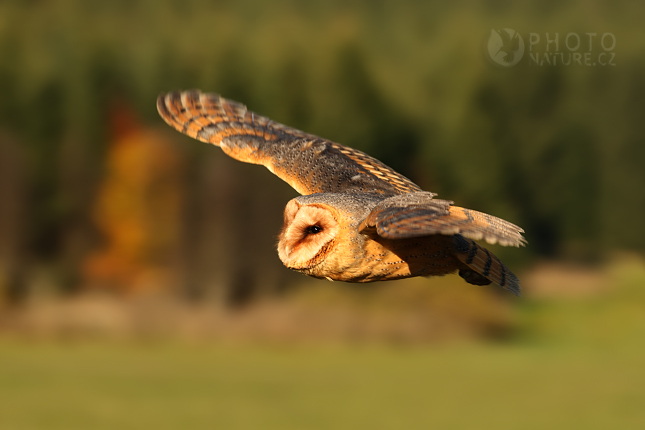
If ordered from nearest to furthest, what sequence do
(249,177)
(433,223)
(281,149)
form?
(433,223)
(281,149)
(249,177)

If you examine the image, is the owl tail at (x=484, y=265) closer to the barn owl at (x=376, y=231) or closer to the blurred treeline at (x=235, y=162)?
the barn owl at (x=376, y=231)

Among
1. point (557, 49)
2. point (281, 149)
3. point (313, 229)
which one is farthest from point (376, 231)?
point (557, 49)

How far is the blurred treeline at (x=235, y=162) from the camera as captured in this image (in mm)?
28812

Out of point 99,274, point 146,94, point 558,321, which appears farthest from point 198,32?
point 558,321

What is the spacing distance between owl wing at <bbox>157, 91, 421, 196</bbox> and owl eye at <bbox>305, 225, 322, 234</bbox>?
0.90m

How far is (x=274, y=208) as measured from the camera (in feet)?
82.5

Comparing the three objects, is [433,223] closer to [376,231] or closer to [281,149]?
[376,231]

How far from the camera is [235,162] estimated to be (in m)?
27.4

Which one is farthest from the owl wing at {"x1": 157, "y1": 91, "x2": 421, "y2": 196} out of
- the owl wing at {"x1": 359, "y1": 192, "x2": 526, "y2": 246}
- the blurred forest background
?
the blurred forest background

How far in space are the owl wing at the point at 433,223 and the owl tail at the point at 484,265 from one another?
304 millimetres

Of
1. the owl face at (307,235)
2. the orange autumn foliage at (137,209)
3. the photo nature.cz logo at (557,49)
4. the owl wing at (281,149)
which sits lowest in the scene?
the owl face at (307,235)

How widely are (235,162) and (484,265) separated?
23.4 metres

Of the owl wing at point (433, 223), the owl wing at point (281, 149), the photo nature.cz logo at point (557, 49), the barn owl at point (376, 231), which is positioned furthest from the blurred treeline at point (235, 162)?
the owl wing at point (433, 223)

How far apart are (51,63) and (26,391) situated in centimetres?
1347
